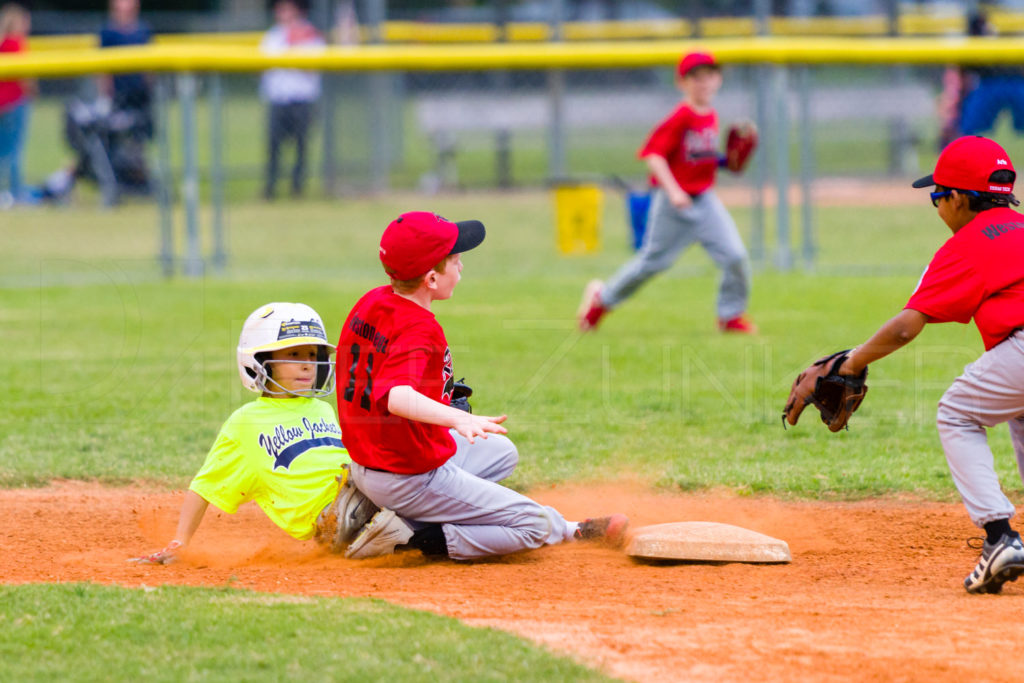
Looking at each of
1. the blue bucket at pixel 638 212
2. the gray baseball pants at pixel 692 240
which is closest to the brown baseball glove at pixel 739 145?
the gray baseball pants at pixel 692 240

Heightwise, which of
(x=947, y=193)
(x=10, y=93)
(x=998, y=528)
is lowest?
(x=998, y=528)

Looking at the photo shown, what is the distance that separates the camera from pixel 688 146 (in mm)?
9172

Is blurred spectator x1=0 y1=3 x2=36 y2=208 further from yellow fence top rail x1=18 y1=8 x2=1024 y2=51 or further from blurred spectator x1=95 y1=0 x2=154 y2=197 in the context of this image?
yellow fence top rail x1=18 y1=8 x2=1024 y2=51

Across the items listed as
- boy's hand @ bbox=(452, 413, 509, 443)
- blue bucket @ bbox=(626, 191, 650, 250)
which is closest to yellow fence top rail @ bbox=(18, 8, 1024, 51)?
blue bucket @ bbox=(626, 191, 650, 250)

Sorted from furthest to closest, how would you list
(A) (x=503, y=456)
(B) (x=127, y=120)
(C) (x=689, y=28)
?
1. (C) (x=689, y=28)
2. (B) (x=127, y=120)
3. (A) (x=503, y=456)

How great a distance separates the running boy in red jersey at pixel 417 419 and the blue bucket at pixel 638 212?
673 centimetres

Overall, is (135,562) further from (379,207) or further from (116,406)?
(379,207)

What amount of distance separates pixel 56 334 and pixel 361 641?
674 cm

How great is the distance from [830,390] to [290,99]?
43.1ft

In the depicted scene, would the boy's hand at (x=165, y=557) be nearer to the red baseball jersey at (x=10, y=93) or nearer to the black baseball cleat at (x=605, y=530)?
the black baseball cleat at (x=605, y=530)

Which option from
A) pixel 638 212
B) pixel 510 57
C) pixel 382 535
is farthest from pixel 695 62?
pixel 382 535

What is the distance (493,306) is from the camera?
10531 millimetres

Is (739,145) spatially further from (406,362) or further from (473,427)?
(473,427)

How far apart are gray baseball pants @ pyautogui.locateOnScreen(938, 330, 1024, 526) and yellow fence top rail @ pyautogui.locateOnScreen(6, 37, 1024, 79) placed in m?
7.73
